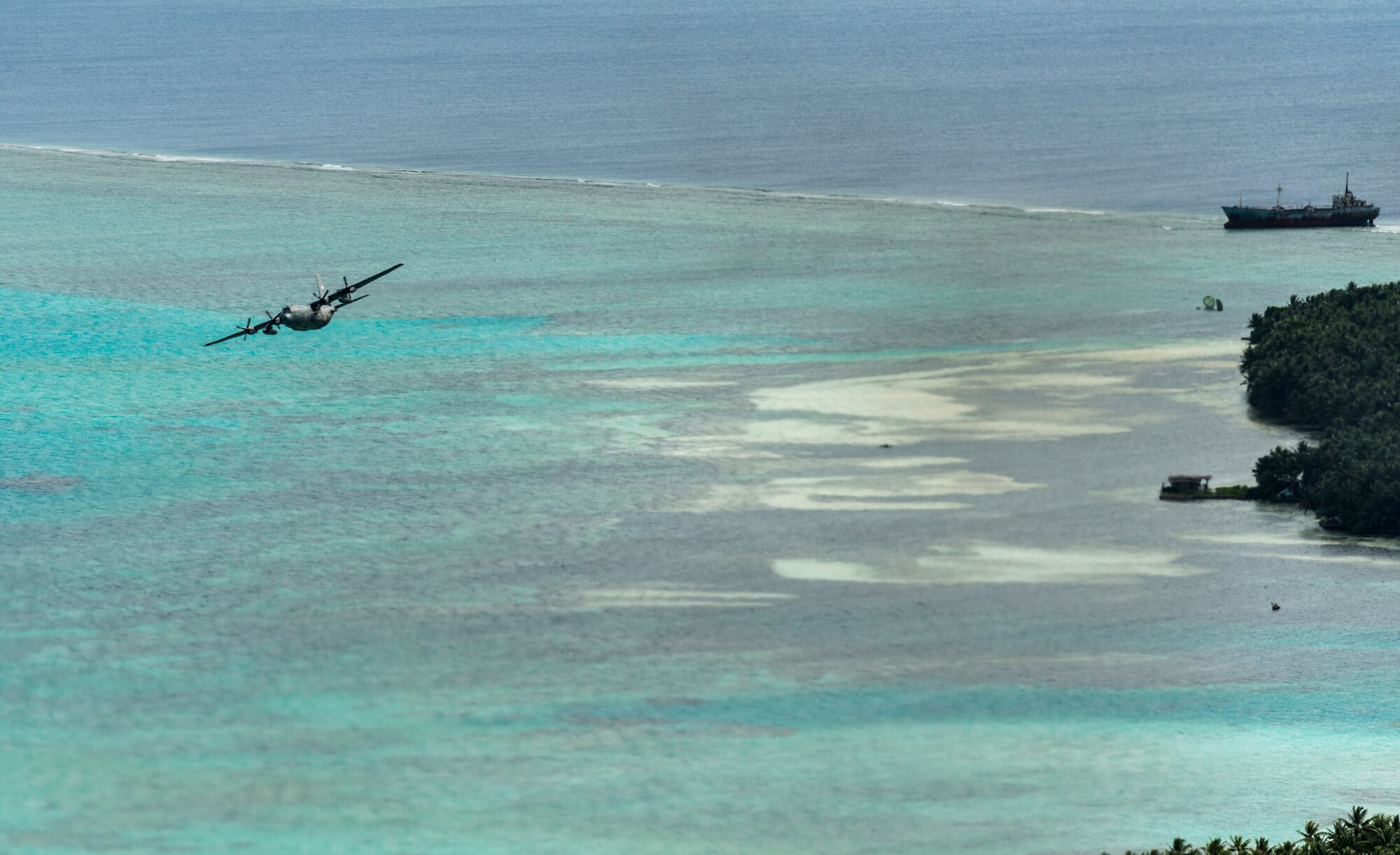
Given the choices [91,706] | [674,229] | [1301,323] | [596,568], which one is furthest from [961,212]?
[91,706]

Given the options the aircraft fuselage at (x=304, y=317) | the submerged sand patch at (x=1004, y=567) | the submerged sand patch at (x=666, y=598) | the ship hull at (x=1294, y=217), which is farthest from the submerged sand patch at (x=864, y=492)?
the ship hull at (x=1294, y=217)

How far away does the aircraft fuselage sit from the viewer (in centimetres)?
7781

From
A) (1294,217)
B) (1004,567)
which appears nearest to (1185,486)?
(1004,567)

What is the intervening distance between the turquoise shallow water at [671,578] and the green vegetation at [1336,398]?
7.24 feet

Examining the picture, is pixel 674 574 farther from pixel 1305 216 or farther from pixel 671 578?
pixel 1305 216

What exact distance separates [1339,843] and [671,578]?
38758 millimetres

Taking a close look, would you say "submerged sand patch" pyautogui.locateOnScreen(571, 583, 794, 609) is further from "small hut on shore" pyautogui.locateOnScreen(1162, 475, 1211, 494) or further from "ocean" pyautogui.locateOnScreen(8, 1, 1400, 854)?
"small hut on shore" pyautogui.locateOnScreen(1162, 475, 1211, 494)

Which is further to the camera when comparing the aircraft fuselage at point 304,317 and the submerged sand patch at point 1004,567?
the submerged sand patch at point 1004,567

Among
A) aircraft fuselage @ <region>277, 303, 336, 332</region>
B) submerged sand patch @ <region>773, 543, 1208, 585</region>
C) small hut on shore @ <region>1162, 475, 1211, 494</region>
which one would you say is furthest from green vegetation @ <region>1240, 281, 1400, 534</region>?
aircraft fuselage @ <region>277, 303, 336, 332</region>

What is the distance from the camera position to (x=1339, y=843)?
5622 cm

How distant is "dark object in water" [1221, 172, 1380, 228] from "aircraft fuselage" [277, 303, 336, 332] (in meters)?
114

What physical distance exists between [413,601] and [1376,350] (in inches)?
2311

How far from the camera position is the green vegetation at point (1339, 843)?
182 feet

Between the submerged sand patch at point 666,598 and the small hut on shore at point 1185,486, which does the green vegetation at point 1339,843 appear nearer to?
the submerged sand patch at point 666,598
